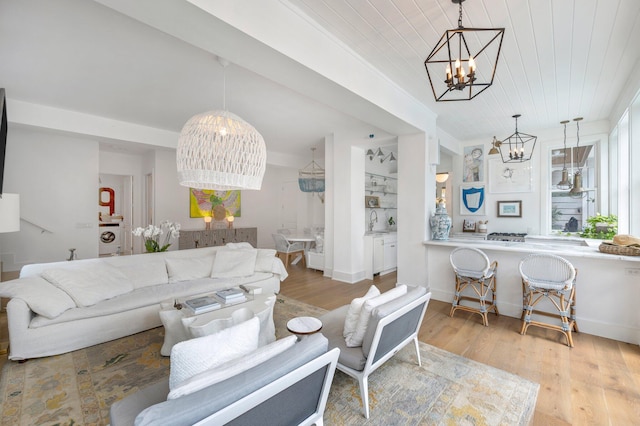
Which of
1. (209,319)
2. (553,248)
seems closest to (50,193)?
(209,319)

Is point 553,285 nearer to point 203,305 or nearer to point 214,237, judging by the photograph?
point 203,305

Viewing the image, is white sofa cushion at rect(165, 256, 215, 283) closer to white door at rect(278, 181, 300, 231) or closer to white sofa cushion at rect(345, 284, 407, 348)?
white sofa cushion at rect(345, 284, 407, 348)

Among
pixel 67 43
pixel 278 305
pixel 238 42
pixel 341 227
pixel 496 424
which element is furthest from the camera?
pixel 341 227

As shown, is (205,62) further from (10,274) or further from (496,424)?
(10,274)

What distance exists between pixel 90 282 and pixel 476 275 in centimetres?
449

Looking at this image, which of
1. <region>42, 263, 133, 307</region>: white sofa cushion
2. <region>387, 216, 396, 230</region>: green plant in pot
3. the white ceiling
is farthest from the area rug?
<region>387, 216, 396, 230</region>: green plant in pot

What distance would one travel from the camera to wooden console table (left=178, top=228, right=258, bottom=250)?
649 centimetres

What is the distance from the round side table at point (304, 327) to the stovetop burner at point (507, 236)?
4.74 metres

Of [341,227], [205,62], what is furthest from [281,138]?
[205,62]

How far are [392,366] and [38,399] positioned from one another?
2752mm

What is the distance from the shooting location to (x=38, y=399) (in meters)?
2.08

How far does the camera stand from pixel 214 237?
6.98 m

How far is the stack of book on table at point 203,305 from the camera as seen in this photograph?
263 centimetres

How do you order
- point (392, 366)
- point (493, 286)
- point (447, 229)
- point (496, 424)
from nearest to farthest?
point (496, 424), point (392, 366), point (493, 286), point (447, 229)
